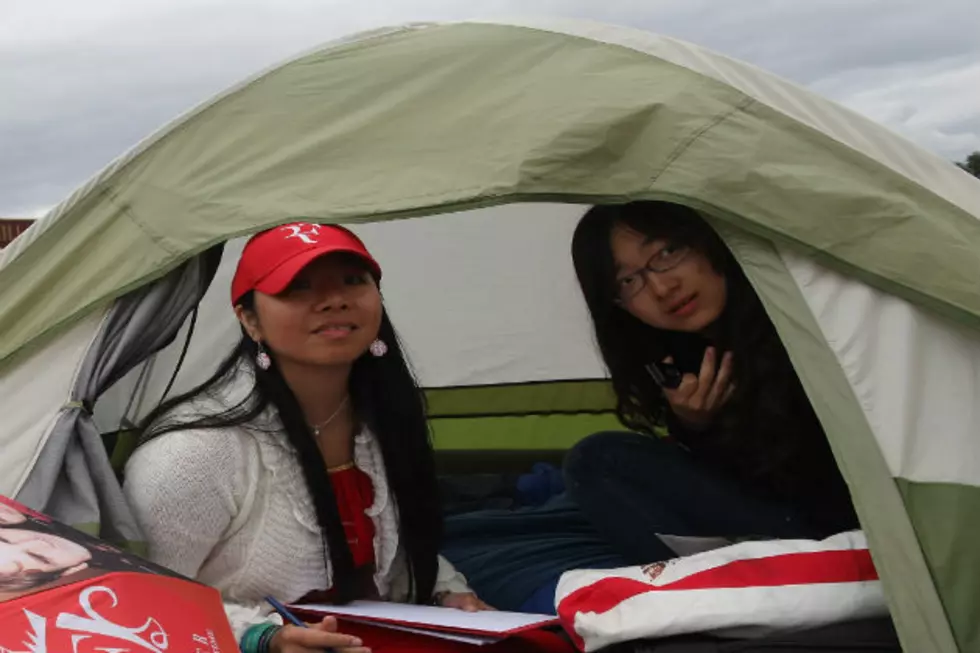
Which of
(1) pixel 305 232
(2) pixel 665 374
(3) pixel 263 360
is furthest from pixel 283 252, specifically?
(2) pixel 665 374

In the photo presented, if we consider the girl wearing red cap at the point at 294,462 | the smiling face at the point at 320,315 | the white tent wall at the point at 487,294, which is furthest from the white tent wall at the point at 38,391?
the white tent wall at the point at 487,294

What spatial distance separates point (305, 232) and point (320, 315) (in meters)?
0.12

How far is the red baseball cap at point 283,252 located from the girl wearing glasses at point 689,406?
40cm

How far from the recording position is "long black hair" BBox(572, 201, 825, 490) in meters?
1.59

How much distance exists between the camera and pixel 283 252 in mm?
1519

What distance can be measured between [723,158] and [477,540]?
1143 mm

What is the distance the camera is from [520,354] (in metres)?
2.83

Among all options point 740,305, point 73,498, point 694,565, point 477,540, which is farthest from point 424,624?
point 477,540

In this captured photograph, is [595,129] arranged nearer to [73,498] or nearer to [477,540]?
[73,498]

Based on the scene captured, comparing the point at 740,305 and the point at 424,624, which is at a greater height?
the point at 740,305

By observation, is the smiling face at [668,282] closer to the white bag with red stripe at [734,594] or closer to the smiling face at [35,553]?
the white bag with red stripe at [734,594]

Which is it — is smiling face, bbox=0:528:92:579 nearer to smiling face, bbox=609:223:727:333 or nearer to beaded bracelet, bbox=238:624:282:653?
beaded bracelet, bbox=238:624:282:653

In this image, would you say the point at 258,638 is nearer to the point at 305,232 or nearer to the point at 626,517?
the point at 305,232

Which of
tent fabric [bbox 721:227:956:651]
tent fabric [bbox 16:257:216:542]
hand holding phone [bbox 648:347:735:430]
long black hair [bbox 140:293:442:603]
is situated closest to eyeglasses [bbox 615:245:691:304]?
hand holding phone [bbox 648:347:735:430]
